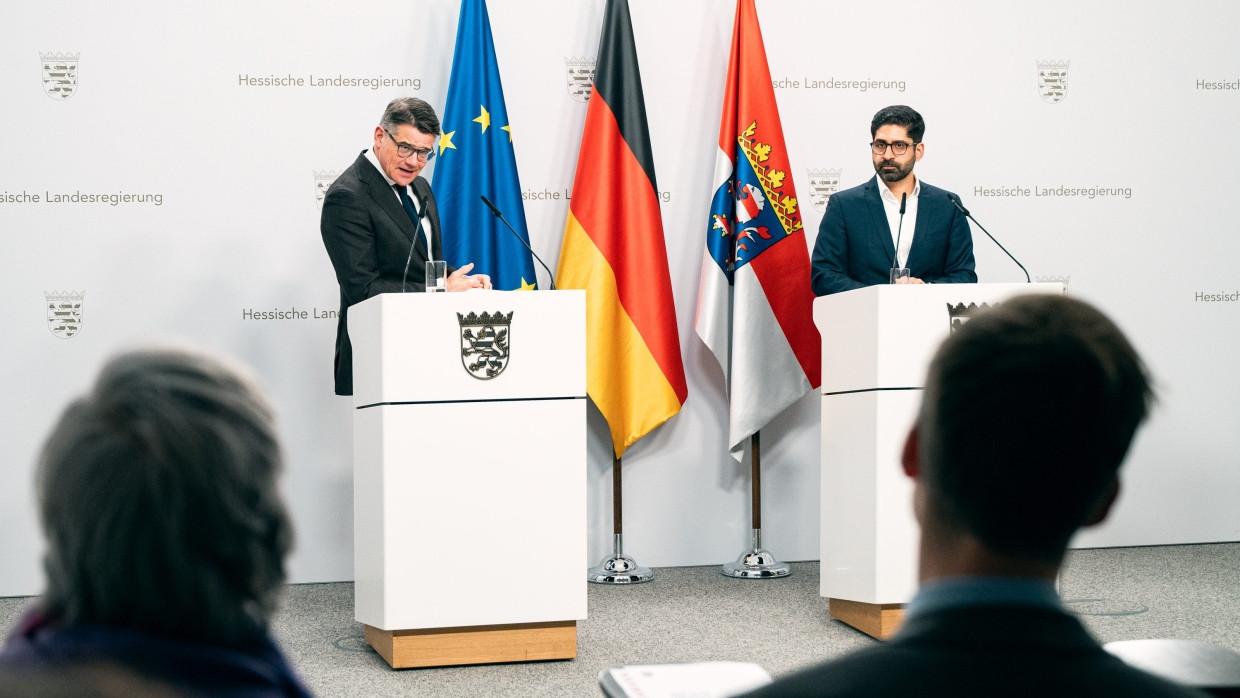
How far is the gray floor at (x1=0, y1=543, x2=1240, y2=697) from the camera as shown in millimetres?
3398

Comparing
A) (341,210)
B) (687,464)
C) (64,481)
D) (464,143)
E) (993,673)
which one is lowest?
(687,464)

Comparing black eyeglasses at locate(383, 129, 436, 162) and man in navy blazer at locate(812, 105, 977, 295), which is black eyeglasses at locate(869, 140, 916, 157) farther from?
black eyeglasses at locate(383, 129, 436, 162)

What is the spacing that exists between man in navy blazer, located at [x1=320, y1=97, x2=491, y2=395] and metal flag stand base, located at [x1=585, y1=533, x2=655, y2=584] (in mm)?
1507

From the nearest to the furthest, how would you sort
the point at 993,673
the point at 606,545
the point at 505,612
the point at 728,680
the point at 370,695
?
the point at 993,673 < the point at 728,680 < the point at 370,695 < the point at 505,612 < the point at 606,545

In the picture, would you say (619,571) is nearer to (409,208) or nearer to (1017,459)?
(409,208)

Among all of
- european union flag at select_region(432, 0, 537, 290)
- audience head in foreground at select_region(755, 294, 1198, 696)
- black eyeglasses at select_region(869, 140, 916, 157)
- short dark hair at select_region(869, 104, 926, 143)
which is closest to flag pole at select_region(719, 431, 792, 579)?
european union flag at select_region(432, 0, 537, 290)

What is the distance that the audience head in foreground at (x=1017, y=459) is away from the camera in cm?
80

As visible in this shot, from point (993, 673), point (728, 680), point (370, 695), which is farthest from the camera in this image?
point (370, 695)

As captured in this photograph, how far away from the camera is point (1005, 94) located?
5.61 metres

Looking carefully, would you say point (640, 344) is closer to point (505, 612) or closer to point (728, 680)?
point (505, 612)

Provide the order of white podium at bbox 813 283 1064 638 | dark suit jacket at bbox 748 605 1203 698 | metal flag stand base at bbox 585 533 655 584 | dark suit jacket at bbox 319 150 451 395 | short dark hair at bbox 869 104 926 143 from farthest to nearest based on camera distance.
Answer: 1. metal flag stand base at bbox 585 533 655 584
2. short dark hair at bbox 869 104 926 143
3. dark suit jacket at bbox 319 150 451 395
4. white podium at bbox 813 283 1064 638
5. dark suit jacket at bbox 748 605 1203 698

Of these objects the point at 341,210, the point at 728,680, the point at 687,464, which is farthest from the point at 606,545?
the point at 728,680

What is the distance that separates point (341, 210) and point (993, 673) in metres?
3.60

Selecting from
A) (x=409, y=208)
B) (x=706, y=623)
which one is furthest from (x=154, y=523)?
(x=409, y=208)
